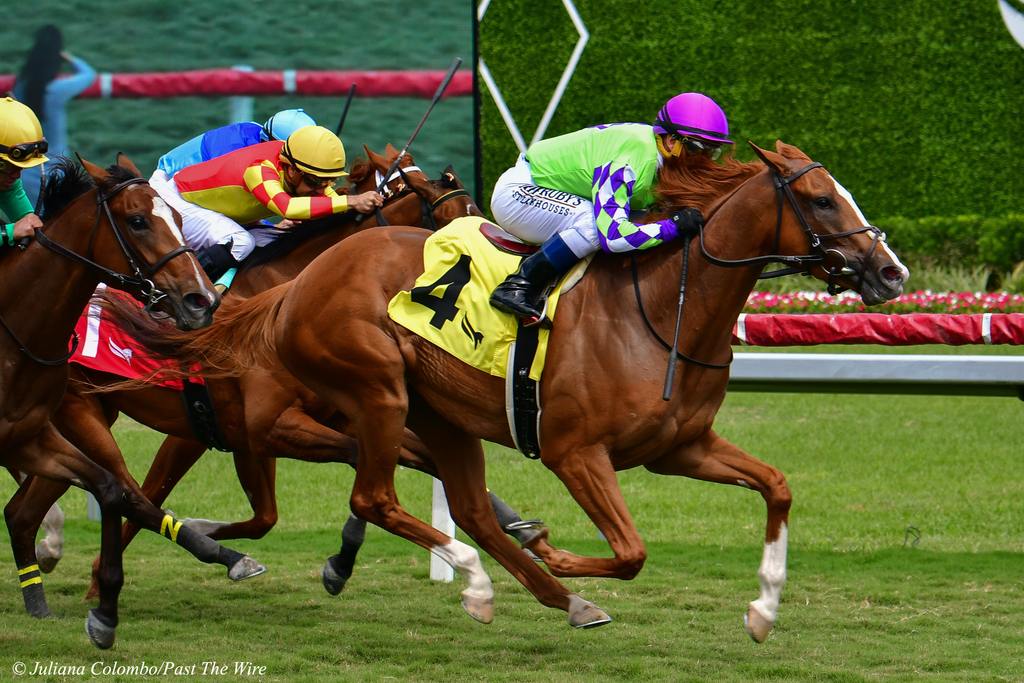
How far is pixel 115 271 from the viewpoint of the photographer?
435 centimetres

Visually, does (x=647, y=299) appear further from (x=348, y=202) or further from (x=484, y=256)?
(x=348, y=202)

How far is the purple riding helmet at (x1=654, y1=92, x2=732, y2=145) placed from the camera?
14.6 ft

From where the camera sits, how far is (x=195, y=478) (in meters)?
8.37

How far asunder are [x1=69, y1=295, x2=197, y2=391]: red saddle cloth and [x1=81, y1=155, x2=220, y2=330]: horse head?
3.20 ft

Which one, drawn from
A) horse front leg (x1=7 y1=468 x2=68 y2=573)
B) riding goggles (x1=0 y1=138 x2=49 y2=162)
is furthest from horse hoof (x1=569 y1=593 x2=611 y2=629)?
horse front leg (x1=7 y1=468 x2=68 y2=573)

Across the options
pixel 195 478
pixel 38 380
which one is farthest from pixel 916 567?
pixel 195 478

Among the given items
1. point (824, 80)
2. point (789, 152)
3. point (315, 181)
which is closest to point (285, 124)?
point (315, 181)

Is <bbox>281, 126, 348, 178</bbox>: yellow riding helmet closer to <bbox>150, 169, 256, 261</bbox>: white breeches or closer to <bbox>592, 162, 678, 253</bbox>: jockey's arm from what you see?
<bbox>150, 169, 256, 261</bbox>: white breeches

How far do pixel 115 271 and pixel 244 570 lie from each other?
125 centimetres

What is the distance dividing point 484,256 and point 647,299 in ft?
1.77

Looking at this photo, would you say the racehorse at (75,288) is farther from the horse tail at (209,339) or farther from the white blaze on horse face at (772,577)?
the white blaze on horse face at (772,577)

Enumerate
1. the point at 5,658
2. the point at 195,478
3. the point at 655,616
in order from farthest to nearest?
the point at 195,478 < the point at 655,616 < the point at 5,658

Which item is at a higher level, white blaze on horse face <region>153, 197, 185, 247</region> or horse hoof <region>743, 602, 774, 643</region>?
white blaze on horse face <region>153, 197, 185, 247</region>

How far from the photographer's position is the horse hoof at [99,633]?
4.55 metres
